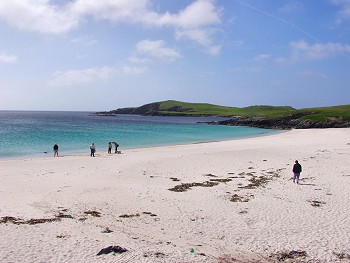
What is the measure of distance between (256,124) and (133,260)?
10445 cm

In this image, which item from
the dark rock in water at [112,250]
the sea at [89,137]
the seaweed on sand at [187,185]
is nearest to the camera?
the dark rock in water at [112,250]

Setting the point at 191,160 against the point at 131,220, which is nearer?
the point at 131,220

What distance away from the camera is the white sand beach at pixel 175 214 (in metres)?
→ 10.5

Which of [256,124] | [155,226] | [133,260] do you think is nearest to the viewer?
[133,260]

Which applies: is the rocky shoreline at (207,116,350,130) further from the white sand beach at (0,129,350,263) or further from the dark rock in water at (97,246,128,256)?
the dark rock in water at (97,246,128,256)

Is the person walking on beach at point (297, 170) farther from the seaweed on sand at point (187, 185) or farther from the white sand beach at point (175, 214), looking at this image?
the seaweed on sand at point (187, 185)

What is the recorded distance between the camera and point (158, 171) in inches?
979

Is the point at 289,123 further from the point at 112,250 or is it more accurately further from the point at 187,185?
the point at 112,250

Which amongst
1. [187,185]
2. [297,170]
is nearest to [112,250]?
[187,185]

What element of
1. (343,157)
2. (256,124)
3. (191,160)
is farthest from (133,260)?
(256,124)

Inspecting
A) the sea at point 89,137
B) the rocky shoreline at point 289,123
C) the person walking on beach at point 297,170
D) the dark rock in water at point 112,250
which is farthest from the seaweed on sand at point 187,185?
the rocky shoreline at point 289,123

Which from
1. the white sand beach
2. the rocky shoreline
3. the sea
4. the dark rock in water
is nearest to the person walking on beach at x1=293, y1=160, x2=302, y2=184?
the white sand beach

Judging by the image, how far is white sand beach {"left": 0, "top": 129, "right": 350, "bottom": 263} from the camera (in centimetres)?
1048

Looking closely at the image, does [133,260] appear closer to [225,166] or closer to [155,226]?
[155,226]
